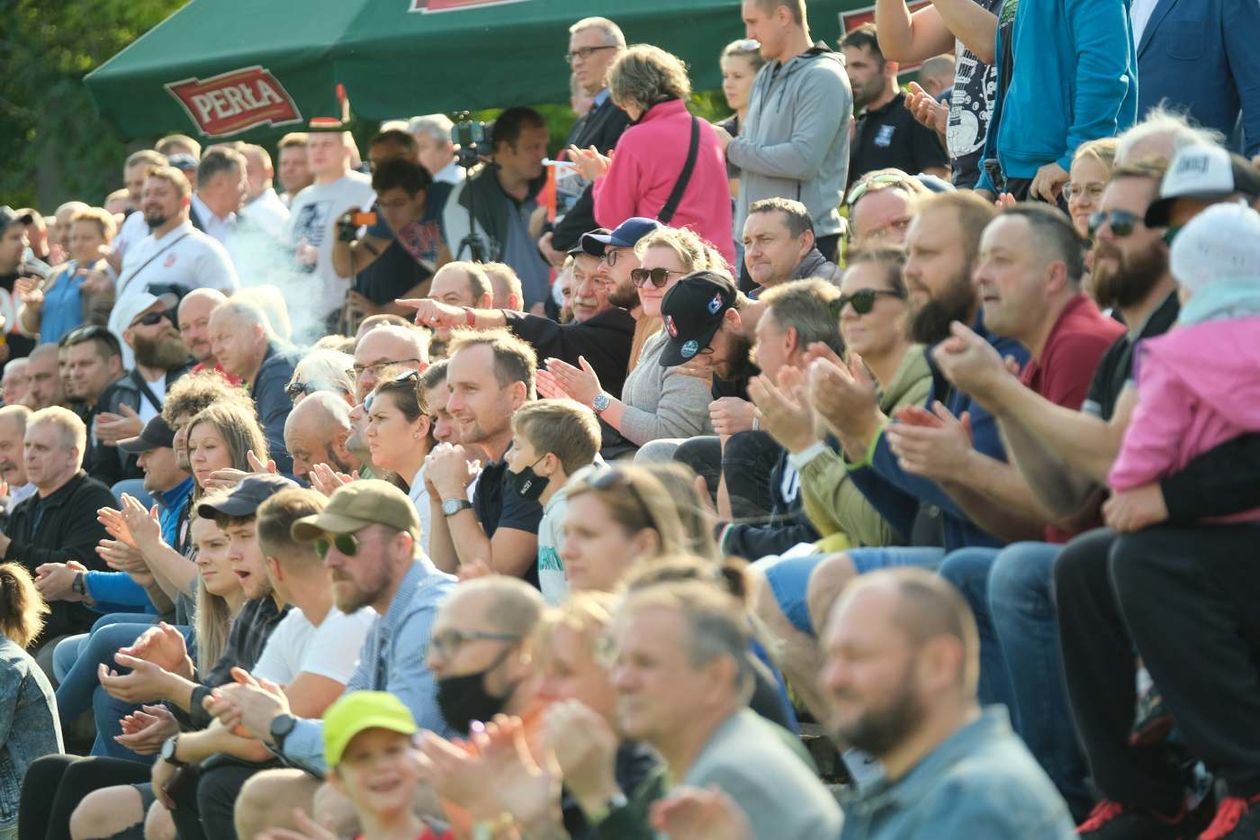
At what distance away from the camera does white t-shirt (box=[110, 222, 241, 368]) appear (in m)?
12.9

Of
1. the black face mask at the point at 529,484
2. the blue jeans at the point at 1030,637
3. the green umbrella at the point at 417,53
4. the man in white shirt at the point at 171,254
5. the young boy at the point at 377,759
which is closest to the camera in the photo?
the young boy at the point at 377,759

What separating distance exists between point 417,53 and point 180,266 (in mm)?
2190

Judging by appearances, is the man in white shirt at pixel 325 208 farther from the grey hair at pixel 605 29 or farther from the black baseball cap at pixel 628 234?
the black baseball cap at pixel 628 234

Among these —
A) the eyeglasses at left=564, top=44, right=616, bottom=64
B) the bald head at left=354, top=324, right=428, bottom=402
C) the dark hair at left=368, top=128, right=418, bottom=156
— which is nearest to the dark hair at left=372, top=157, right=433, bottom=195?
the dark hair at left=368, top=128, right=418, bottom=156

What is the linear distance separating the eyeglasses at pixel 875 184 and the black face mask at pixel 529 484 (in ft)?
5.71

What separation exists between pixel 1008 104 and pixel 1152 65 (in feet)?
2.38

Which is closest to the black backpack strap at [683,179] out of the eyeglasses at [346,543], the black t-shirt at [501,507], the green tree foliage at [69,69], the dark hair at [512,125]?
the black t-shirt at [501,507]

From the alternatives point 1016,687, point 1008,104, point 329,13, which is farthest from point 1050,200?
point 329,13

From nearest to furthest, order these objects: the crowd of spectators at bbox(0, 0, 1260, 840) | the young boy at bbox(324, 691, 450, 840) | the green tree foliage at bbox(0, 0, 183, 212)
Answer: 1. the crowd of spectators at bbox(0, 0, 1260, 840)
2. the young boy at bbox(324, 691, 450, 840)
3. the green tree foliage at bbox(0, 0, 183, 212)

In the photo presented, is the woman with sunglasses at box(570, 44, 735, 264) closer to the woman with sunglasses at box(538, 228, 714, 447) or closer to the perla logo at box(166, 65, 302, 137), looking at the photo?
the woman with sunglasses at box(538, 228, 714, 447)

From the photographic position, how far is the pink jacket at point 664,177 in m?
9.75

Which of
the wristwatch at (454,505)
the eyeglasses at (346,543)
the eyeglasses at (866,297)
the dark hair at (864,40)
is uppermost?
the eyeglasses at (866,297)

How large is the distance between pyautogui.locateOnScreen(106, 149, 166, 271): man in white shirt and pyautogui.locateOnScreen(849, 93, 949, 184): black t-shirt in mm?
5590

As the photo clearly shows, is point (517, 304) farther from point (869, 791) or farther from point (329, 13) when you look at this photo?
point (869, 791)
